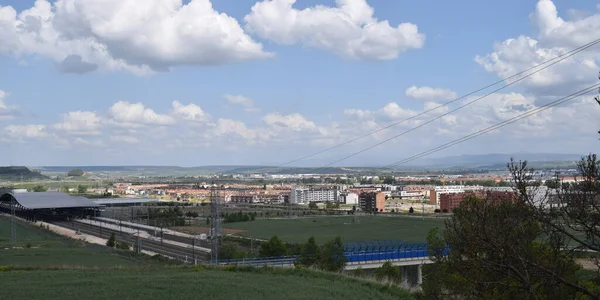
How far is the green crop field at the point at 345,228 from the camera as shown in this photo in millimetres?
51688

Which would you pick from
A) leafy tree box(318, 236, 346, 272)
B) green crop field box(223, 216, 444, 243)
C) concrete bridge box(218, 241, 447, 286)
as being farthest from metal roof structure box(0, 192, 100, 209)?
leafy tree box(318, 236, 346, 272)

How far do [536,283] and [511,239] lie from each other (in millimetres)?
1093

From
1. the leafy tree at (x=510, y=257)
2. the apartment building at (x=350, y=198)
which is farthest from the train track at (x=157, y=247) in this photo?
the apartment building at (x=350, y=198)

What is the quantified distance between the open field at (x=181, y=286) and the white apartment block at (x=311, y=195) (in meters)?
102

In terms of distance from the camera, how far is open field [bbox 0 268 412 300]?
14.1 meters

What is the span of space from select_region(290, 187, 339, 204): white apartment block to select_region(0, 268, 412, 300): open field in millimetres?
102230

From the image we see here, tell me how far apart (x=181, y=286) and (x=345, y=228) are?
46.8 m

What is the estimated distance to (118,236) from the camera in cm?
4922

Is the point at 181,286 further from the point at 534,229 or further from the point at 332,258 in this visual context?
the point at 332,258

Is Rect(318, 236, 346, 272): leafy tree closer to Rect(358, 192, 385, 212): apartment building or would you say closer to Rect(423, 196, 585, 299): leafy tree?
Rect(423, 196, 585, 299): leafy tree

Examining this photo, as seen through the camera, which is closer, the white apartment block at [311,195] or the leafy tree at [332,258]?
the leafy tree at [332,258]

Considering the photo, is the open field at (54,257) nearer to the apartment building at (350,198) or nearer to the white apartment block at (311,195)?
the white apartment block at (311,195)

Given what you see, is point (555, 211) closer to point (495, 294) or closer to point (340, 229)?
point (495, 294)

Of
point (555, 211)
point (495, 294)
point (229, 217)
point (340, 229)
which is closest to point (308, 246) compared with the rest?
point (495, 294)
